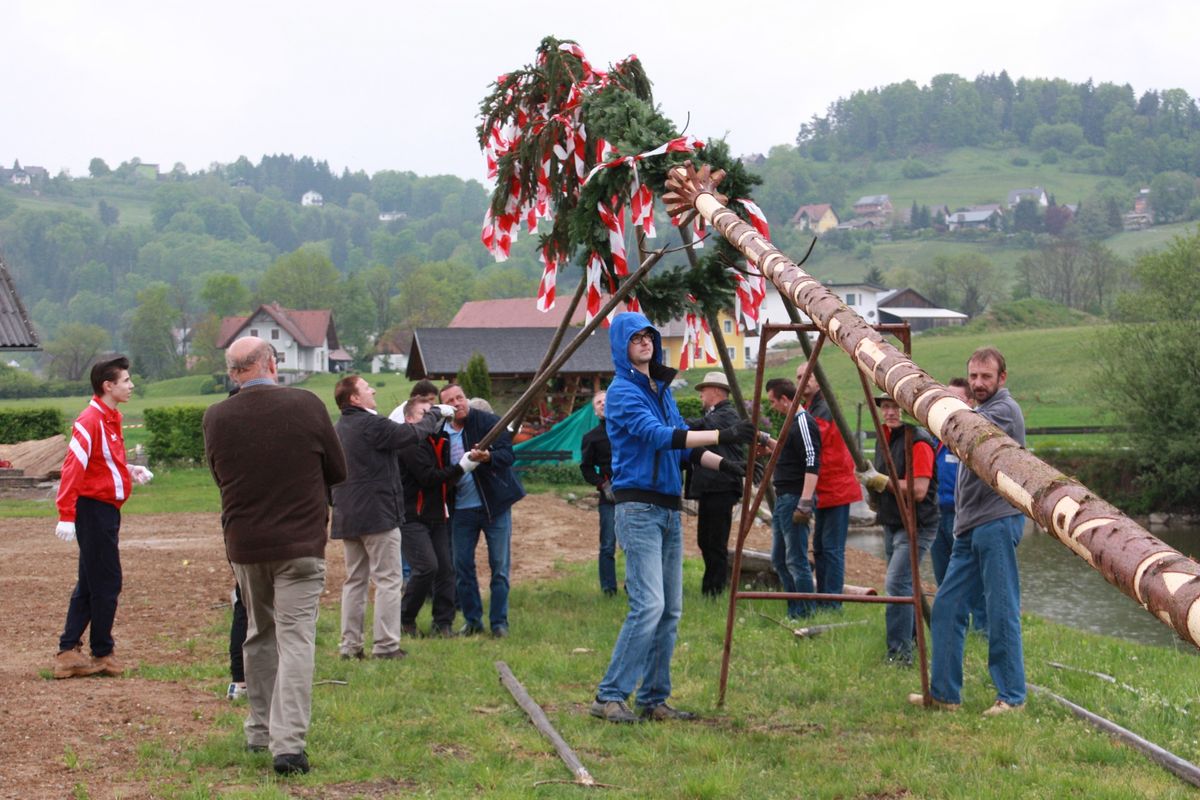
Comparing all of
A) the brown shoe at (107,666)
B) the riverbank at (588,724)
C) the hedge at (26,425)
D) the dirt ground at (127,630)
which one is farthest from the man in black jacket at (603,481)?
the hedge at (26,425)

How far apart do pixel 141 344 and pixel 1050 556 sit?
90.4 m

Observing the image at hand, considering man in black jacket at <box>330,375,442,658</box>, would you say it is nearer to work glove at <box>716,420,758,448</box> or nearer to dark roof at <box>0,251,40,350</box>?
work glove at <box>716,420,758,448</box>

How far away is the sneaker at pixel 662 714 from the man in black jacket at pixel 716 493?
3.27 metres

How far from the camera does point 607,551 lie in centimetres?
1140

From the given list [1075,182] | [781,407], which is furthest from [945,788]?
[1075,182]

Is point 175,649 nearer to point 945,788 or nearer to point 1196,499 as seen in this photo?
point 945,788

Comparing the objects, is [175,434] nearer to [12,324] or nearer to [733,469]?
[12,324]

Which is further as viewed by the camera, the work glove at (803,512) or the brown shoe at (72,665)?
the work glove at (803,512)

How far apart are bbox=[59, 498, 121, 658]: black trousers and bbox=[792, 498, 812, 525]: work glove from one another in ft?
15.7

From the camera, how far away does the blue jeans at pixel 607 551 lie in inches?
448

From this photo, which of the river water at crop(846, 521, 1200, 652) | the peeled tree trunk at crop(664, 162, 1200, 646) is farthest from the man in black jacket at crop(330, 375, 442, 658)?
the river water at crop(846, 521, 1200, 652)

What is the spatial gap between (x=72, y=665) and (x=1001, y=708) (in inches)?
217

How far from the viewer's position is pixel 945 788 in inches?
207

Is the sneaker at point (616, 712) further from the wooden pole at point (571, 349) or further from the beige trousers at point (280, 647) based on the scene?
the wooden pole at point (571, 349)
